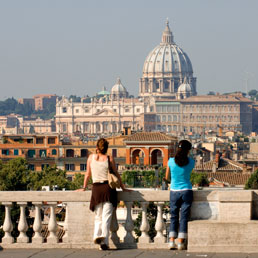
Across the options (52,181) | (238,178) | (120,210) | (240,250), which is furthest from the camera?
(238,178)

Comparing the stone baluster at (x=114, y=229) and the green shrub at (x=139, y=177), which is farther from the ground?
the stone baluster at (x=114, y=229)

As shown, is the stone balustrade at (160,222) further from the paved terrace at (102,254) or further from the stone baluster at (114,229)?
the paved terrace at (102,254)

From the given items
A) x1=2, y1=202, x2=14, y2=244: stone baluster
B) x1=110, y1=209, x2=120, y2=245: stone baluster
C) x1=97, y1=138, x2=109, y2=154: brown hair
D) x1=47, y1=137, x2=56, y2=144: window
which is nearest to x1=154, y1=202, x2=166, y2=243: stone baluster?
x1=110, y1=209, x2=120, y2=245: stone baluster

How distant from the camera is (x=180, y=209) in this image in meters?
12.0

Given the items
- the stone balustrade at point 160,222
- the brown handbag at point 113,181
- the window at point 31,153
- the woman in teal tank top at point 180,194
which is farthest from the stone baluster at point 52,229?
the window at point 31,153

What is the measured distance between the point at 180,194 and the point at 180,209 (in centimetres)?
16

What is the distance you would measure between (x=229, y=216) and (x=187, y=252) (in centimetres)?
54

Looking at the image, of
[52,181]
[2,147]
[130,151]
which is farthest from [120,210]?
[2,147]

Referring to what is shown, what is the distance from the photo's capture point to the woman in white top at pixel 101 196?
467 inches

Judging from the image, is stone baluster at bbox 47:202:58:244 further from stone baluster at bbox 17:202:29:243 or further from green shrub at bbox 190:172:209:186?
green shrub at bbox 190:172:209:186

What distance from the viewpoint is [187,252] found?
11.7 metres

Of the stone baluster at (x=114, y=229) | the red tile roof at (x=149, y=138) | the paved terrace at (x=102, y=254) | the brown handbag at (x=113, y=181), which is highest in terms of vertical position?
the red tile roof at (x=149, y=138)

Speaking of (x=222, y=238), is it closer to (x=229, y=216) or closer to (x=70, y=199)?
(x=229, y=216)

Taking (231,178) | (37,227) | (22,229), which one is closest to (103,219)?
(37,227)
